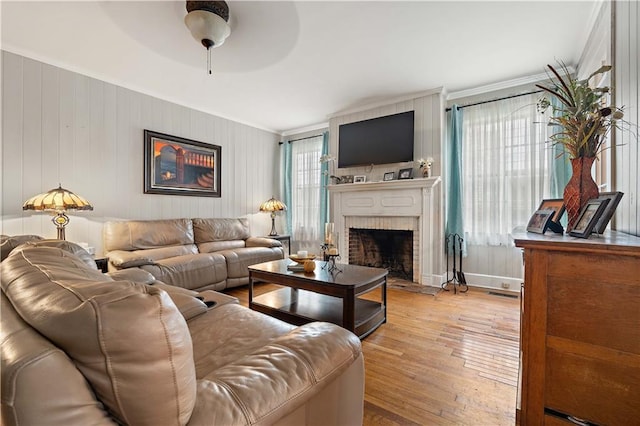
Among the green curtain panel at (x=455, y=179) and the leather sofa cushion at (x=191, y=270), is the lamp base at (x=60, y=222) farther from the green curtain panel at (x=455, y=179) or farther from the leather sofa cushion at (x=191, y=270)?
the green curtain panel at (x=455, y=179)

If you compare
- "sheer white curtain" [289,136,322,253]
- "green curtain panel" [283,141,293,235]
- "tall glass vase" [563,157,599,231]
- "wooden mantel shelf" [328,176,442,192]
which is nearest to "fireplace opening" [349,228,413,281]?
"wooden mantel shelf" [328,176,442,192]

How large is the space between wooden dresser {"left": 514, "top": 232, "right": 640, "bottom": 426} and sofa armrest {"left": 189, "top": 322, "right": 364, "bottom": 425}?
0.68 meters

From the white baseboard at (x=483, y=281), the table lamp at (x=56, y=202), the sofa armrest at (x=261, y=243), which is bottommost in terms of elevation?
the white baseboard at (x=483, y=281)

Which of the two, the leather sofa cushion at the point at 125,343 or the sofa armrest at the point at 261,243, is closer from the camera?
the leather sofa cushion at the point at 125,343

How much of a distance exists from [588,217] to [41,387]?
177 cm

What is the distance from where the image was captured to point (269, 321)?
1.51 m

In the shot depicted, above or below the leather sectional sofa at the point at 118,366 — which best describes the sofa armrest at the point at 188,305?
below

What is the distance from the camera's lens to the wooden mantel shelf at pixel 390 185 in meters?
3.67

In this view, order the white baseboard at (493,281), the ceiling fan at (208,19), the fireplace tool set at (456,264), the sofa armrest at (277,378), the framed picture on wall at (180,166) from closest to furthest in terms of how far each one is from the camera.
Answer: the sofa armrest at (277,378) < the ceiling fan at (208,19) < the white baseboard at (493,281) < the fireplace tool set at (456,264) < the framed picture on wall at (180,166)

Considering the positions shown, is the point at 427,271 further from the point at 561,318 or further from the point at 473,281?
the point at 561,318

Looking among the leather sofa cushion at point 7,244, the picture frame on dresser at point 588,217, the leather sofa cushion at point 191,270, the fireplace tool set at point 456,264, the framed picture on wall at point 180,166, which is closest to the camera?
the picture frame on dresser at point 588,217

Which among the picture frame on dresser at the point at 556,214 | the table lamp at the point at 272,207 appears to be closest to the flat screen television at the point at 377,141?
the table lamp at the point at 272,207

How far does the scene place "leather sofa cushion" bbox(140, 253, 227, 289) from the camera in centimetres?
291

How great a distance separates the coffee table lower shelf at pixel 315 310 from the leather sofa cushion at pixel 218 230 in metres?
1.64
